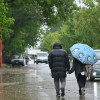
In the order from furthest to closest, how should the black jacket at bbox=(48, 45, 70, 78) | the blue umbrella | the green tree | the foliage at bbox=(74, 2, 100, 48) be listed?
1. the foliage at bbox=(74, 2, 100, 48)
2. the green tree
3. the blue umbrella
4. the black jacket at bbox=(48, 45, 70, 78)

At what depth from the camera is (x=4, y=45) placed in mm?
61656

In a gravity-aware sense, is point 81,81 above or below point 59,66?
below

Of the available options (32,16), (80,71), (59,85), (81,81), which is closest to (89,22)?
(32,16)

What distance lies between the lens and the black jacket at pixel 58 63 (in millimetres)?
16269

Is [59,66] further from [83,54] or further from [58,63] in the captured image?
[83,54]

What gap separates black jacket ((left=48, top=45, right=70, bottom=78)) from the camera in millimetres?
16269

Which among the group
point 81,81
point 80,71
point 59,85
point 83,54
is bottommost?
point 59,85

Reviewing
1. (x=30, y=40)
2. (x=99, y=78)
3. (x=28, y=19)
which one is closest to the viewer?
(x=99, y=78)

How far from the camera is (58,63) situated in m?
16.3

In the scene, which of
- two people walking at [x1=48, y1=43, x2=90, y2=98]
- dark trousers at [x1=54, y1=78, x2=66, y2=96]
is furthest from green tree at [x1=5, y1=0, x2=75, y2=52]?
dark trousers at [x1=54, y1=78, x2=66, y2=96]

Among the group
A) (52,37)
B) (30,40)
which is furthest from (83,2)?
(52,37)

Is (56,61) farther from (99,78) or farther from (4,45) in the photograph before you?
(4,45)

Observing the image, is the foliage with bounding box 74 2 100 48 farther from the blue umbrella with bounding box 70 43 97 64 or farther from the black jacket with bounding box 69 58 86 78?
the black jacket with bounding box 69 58 86 78

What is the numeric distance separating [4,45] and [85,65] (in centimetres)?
4536
